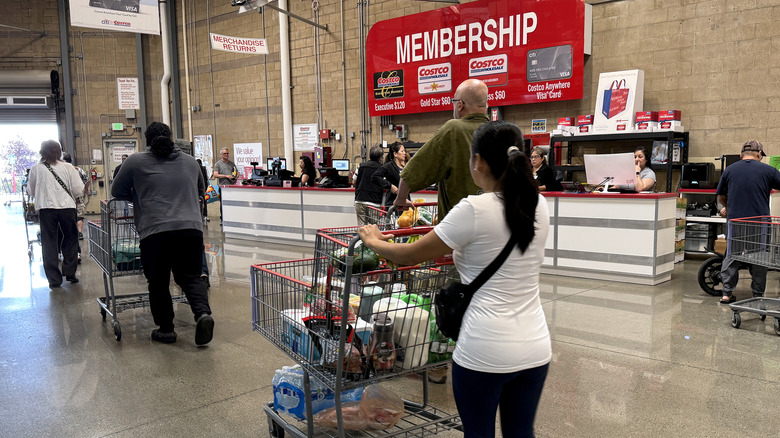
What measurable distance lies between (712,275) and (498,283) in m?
5.10

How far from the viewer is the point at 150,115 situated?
52.6 feet

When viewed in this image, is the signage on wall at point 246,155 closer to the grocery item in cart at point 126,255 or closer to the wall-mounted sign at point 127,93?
the wall-mounted sign at point 127,93

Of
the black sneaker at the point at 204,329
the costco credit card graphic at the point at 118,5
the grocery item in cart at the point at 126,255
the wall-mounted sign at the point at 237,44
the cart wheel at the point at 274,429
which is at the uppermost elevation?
the costco credit card graphic at the point at 118,5

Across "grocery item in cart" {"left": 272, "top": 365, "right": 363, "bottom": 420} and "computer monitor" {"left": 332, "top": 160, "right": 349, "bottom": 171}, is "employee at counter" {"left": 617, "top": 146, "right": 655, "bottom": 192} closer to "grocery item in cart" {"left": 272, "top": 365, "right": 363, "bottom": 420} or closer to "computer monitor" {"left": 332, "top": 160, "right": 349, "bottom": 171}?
"grocery item in cart" {"left": 272, "top": 365, "right": 363, "bottom": 420}

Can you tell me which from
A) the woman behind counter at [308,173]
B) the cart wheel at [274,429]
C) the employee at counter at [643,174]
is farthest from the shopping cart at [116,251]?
the employee at counter at [643,174]

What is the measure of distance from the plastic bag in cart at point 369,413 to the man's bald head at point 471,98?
1.55 meters

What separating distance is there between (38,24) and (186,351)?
15.0m

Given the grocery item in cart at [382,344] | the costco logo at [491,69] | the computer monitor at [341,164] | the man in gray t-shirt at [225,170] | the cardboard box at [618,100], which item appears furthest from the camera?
the man in gray t-shirt at [225,170]

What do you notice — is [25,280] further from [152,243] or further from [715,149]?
[715,149]

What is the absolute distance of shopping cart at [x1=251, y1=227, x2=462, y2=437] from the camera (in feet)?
7.24

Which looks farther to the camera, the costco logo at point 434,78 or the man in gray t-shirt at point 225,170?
the man in gray t-shirt at point 225,170

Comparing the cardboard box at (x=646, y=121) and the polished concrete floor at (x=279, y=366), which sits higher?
the cardboard box at (x=646, y=121)

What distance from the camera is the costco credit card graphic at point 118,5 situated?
833 cm

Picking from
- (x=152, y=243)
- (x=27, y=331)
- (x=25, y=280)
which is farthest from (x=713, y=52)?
(x=25, y=280)
